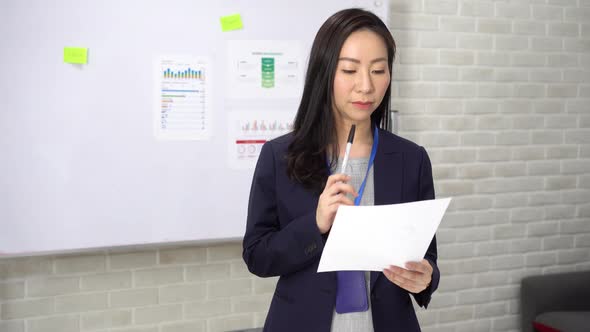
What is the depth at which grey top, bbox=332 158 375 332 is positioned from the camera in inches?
44.5

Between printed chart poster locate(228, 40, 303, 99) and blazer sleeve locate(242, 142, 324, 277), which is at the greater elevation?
printed chart poster locate(228, 40, 303, 99)

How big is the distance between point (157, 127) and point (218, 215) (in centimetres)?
43

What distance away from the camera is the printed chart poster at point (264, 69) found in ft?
7.22

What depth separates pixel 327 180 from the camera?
1.08 metres

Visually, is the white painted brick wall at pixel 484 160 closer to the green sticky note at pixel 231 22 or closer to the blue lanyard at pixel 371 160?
the green sticky note at pixel 231 22

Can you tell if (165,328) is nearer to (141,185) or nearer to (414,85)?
(141,185)

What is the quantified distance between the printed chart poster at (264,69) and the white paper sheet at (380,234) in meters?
1.33

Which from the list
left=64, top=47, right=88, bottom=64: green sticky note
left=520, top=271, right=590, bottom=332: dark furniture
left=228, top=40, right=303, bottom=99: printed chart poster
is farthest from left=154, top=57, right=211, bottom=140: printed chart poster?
left=520, top=271, right=590, bottom=332: dark furniture

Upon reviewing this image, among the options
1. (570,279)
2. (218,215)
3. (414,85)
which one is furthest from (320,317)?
(570,279)

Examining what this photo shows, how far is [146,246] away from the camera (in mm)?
2125

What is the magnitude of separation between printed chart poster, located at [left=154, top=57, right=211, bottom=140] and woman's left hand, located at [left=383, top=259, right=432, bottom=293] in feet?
4.24

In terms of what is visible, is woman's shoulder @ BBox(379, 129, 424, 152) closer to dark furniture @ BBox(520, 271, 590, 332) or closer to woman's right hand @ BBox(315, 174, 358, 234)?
woman's right hand @ BBox(315, 174, 358, 234)

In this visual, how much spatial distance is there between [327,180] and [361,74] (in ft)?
0.78

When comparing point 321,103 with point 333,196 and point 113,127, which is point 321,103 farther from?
point 113,127
